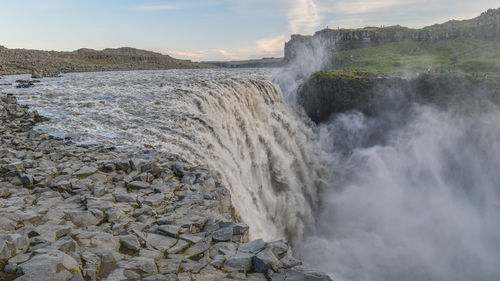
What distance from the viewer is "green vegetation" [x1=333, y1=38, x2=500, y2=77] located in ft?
118

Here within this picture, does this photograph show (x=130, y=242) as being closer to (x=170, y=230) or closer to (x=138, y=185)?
(x=170, y=230)

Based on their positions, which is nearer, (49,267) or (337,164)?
(49,267)

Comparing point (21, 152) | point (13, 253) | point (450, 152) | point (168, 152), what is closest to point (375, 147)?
point (450, 152)

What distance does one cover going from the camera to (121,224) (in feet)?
21.0

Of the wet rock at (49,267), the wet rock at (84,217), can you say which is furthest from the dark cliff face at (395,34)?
the wet rock at (49,267)

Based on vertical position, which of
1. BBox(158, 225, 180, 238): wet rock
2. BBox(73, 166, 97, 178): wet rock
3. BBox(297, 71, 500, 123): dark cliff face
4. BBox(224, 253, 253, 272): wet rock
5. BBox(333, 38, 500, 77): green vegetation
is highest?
BBox(333, 38, 500, 77): green vegetation

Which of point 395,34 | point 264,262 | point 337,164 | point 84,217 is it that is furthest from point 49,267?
point 395,34

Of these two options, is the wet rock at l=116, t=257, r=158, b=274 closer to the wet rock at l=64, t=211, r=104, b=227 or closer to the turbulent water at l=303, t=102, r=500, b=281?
the wet rock at l=64, t=211, r=104, b=227

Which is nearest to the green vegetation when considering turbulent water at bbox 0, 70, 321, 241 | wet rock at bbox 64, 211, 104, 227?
turbulent water at bbox 0, 70, 321, 241

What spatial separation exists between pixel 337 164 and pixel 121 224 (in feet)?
90.4

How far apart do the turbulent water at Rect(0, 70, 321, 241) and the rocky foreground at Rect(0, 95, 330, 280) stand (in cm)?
231

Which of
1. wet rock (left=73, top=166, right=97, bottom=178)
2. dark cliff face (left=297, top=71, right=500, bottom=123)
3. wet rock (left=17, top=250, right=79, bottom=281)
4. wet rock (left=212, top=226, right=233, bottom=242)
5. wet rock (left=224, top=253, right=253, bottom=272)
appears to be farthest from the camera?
dark cliff face (left=297, top=71, right=500, bottom=123)

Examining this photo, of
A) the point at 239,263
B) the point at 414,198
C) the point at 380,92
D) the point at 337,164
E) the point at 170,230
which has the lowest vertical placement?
the point at 414,198

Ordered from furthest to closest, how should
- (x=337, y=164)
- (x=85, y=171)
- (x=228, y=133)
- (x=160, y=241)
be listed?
(x=337, y=164) < (x=228, y=133) < (x=85, y=171) < (x=160, y=241)
